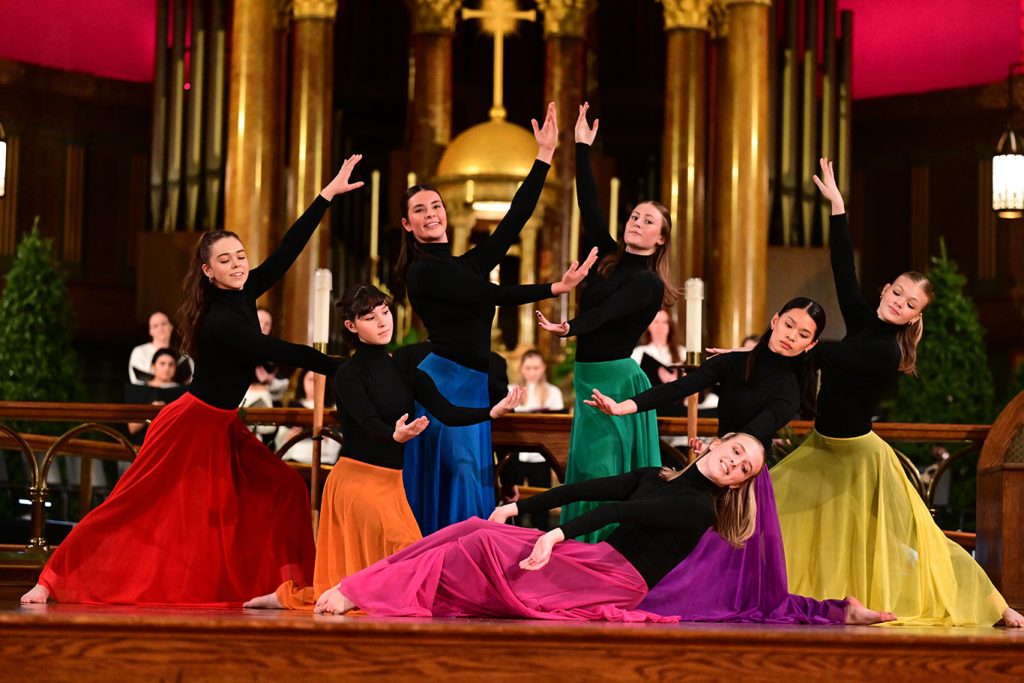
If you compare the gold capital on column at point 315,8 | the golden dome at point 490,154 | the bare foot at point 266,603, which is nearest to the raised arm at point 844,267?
the bare foot at point 266,603

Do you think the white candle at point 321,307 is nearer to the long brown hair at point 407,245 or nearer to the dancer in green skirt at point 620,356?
the long brown hair at point 407,245

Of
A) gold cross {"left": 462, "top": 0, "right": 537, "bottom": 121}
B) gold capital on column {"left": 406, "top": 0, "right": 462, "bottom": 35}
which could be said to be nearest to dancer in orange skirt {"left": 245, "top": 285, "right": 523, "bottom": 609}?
gold cross {"left": 462, "top": 0, "right": 537, "bottom": 121}

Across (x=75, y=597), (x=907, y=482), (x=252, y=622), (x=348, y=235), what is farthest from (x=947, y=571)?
(x=348, y=235)

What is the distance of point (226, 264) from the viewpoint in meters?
5.69

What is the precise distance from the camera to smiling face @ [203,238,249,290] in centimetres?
569

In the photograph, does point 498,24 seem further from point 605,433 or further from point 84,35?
point 605,433

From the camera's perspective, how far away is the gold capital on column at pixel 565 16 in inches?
453

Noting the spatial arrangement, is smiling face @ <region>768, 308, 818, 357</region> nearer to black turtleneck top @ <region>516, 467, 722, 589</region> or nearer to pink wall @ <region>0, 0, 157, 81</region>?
black turtleneck top @ <region>516, 467, 722, 589</region>

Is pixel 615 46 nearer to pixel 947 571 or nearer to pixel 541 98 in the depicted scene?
pixel 541 98

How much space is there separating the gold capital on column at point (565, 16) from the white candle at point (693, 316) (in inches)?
227

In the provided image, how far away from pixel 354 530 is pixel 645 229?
59.5 inches

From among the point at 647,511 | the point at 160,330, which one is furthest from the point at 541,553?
the point at 160,330

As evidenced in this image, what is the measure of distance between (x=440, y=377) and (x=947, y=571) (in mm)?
1942

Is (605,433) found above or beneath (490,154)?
beneath
